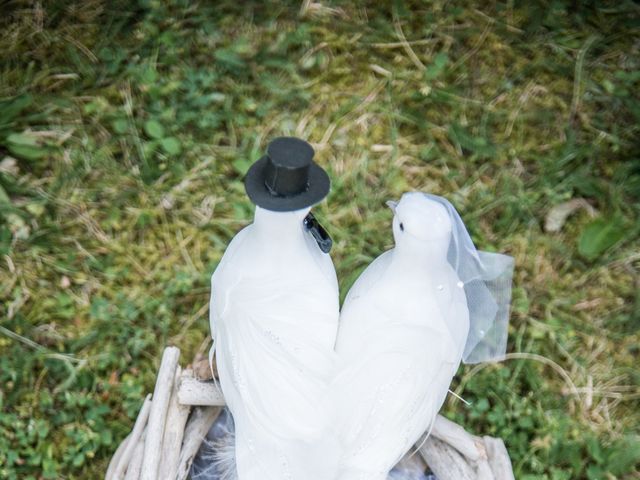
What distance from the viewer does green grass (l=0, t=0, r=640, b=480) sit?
197 cm

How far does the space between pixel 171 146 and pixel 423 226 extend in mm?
1013

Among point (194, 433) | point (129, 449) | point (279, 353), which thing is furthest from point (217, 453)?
point (279, 353)

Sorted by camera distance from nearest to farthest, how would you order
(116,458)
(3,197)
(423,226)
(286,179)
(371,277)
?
(286,179), (423,226), (371,277), (116,458), (3,197)

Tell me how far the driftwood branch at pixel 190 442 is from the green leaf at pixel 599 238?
2.27 ft

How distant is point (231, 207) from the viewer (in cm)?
213

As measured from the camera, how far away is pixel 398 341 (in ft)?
4.56

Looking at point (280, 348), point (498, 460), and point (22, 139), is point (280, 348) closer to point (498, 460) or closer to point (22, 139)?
point (498, 460)

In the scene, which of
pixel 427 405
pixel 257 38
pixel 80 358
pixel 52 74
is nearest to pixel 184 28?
pixel 257 38

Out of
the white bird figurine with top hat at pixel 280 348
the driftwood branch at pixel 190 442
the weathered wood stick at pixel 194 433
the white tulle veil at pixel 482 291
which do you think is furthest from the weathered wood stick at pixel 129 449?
the white tulle veil at pixel 482 291

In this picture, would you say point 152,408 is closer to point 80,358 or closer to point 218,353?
point 218,353

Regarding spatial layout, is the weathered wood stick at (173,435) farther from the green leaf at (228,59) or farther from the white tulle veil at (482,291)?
the green leaf at (228,59)

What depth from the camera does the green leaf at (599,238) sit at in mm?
2117

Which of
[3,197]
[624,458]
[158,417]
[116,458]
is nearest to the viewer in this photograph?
[158,417]

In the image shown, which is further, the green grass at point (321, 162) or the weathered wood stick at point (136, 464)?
the green grass at point (321, 162)
